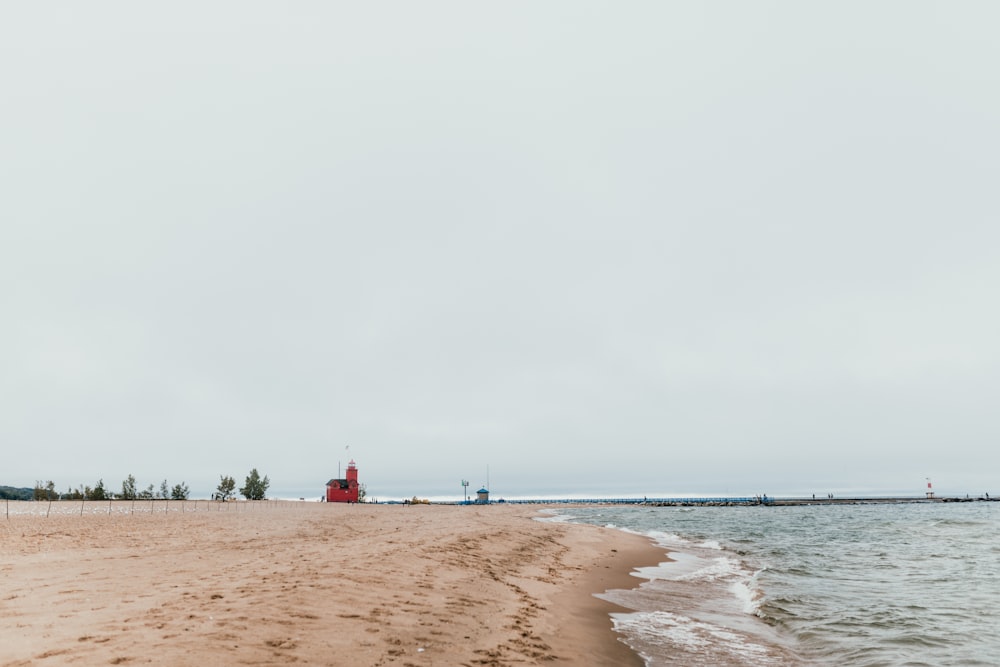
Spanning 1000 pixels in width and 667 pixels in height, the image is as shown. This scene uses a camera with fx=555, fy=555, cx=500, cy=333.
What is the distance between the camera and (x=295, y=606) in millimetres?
10570

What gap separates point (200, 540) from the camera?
2359 cm

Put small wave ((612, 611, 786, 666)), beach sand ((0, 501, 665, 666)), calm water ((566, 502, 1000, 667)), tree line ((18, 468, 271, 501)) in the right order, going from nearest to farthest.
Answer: beach sand ((0, 501, 665, 666)) → small wave ((612, 611, 786, 666)) → calm water ((566, 502, 1000, 667)) → tree line ((18, 468, 271, 501))

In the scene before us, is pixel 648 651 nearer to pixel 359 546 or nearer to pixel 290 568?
pixel 290 568

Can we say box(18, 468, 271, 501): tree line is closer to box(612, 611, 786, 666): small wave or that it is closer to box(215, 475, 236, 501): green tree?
box(215, 475, 236, 501): green tree

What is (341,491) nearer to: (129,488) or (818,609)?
(129,488)

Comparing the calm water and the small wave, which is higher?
the small wave

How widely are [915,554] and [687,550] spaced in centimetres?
1228

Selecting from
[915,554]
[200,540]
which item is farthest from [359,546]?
[915,554]

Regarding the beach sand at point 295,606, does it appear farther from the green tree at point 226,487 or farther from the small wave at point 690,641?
the green tree at point 226,487

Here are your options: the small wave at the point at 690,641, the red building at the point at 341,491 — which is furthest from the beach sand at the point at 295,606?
the red building at the point at 341,491

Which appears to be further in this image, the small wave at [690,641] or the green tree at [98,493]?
the green tree at [98,493]

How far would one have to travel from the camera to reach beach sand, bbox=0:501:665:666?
8.45 metres

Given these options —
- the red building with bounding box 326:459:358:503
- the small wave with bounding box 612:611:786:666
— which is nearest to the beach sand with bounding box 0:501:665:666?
the small wave with bounding box 612:611:786:666

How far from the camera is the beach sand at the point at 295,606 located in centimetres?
845
